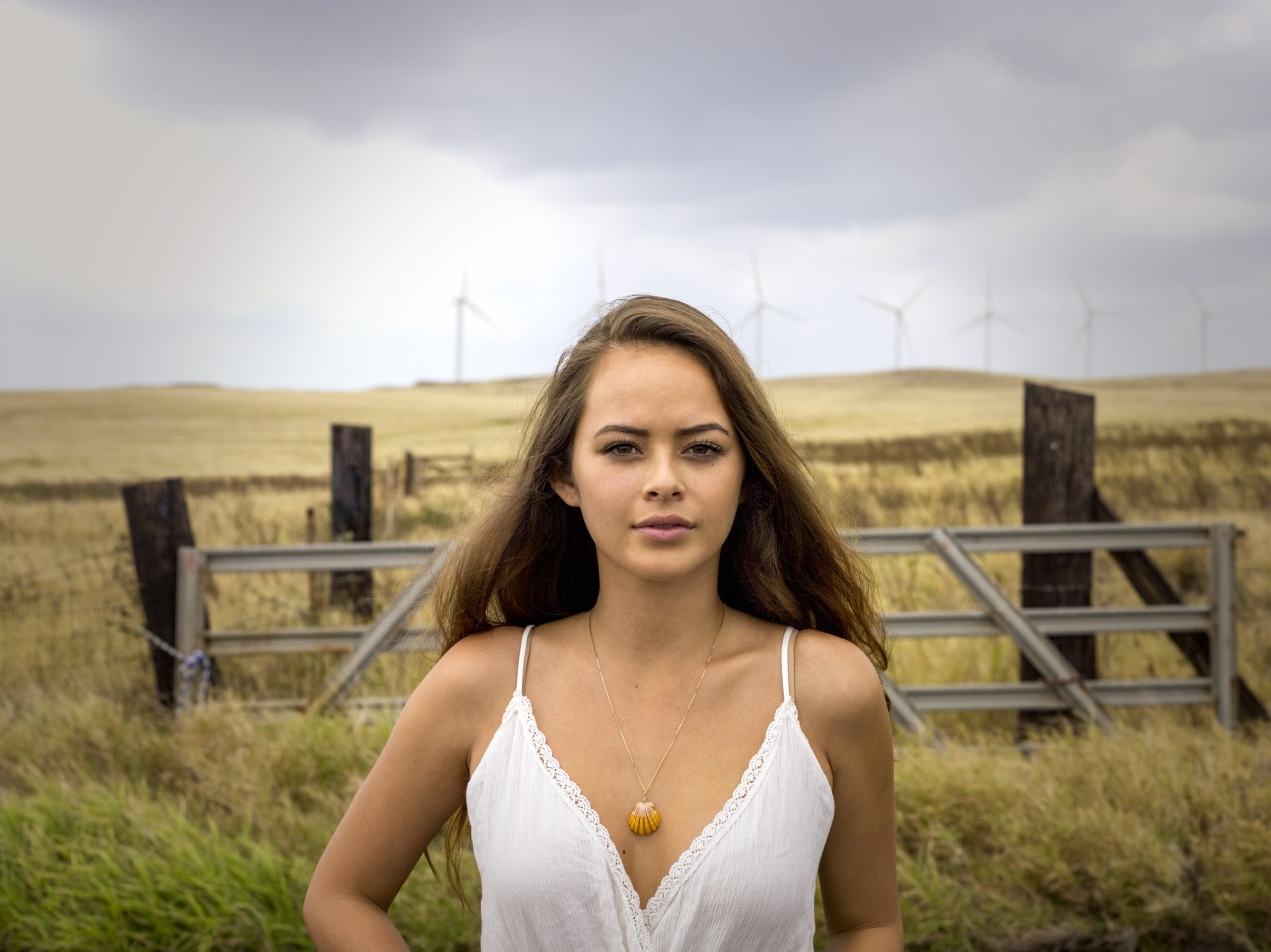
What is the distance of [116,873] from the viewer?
410 centimetres

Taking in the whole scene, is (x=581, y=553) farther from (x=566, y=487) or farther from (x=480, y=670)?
(x=480, y=670)

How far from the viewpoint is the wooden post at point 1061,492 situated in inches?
A: 246

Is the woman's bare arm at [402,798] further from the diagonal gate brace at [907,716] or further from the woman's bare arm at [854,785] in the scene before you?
the diagonal gate brace at [907,716]

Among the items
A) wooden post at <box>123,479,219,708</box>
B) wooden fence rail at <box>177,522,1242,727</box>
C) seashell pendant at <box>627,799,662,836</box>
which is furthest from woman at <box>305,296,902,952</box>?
wooden post at <box>123,479,219,708</box>

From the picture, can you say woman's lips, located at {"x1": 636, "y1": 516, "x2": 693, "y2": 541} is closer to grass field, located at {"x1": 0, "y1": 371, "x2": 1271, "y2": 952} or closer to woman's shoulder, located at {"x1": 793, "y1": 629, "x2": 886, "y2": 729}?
woman's shoulder, located at {"x1": 793, "y1": 629, "x2": 886, "y2": 729}

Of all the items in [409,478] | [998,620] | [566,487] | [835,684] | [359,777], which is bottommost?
[359,777]

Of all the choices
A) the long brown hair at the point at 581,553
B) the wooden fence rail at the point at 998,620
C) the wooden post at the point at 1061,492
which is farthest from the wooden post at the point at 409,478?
the long brown hair at the point at 581,553

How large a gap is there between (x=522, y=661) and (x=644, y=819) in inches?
12.5

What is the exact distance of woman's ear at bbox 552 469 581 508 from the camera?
1.97 m

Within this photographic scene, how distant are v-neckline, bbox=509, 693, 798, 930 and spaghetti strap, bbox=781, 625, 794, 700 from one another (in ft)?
0.18

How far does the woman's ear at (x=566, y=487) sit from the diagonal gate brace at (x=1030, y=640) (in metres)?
4.17

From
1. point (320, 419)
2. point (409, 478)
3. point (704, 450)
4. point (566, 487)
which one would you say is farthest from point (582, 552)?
point (320, 419)

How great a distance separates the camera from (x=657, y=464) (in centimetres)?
177

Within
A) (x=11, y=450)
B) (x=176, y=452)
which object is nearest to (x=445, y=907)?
(x=11, y=450)
